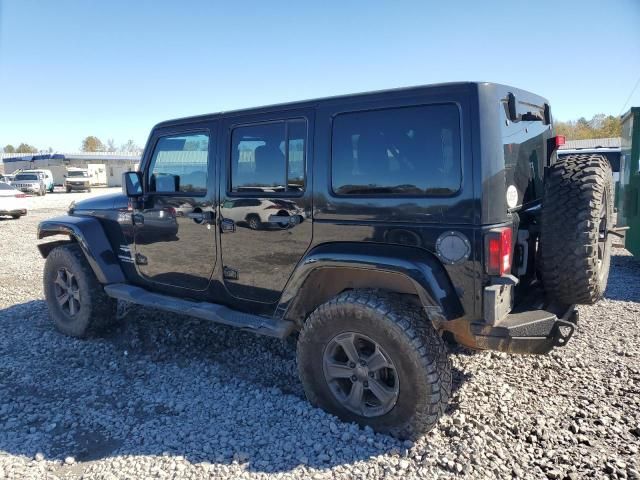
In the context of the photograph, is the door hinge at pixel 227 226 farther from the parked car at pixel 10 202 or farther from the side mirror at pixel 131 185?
the parked car at pixel 10 202

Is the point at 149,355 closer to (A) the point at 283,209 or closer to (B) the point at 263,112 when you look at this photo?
(A) the point at 283,209

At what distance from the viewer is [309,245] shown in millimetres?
3191

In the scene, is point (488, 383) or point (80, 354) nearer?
point (488, 383)

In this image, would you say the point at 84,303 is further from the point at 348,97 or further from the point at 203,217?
the point at 348,97

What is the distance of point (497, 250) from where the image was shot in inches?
101

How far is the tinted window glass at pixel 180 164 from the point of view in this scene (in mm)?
3881

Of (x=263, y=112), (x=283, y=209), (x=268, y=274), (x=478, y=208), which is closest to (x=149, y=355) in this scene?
(x=268, y=274)

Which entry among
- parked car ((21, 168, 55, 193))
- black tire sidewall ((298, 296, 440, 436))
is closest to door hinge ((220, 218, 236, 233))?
black tire sidewall ((298, 296, 440, 436))

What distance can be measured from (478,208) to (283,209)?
134 cm

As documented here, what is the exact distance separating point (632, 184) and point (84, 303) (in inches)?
310

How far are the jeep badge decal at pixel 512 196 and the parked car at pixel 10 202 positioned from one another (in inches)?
697

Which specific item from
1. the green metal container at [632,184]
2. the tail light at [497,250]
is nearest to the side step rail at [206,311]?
the tail light at [497,250]

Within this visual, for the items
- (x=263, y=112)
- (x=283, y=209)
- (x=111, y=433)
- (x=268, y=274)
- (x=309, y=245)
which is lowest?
(x=111, y=433)

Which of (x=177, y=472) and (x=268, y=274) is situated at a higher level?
(x=268, y=274)
